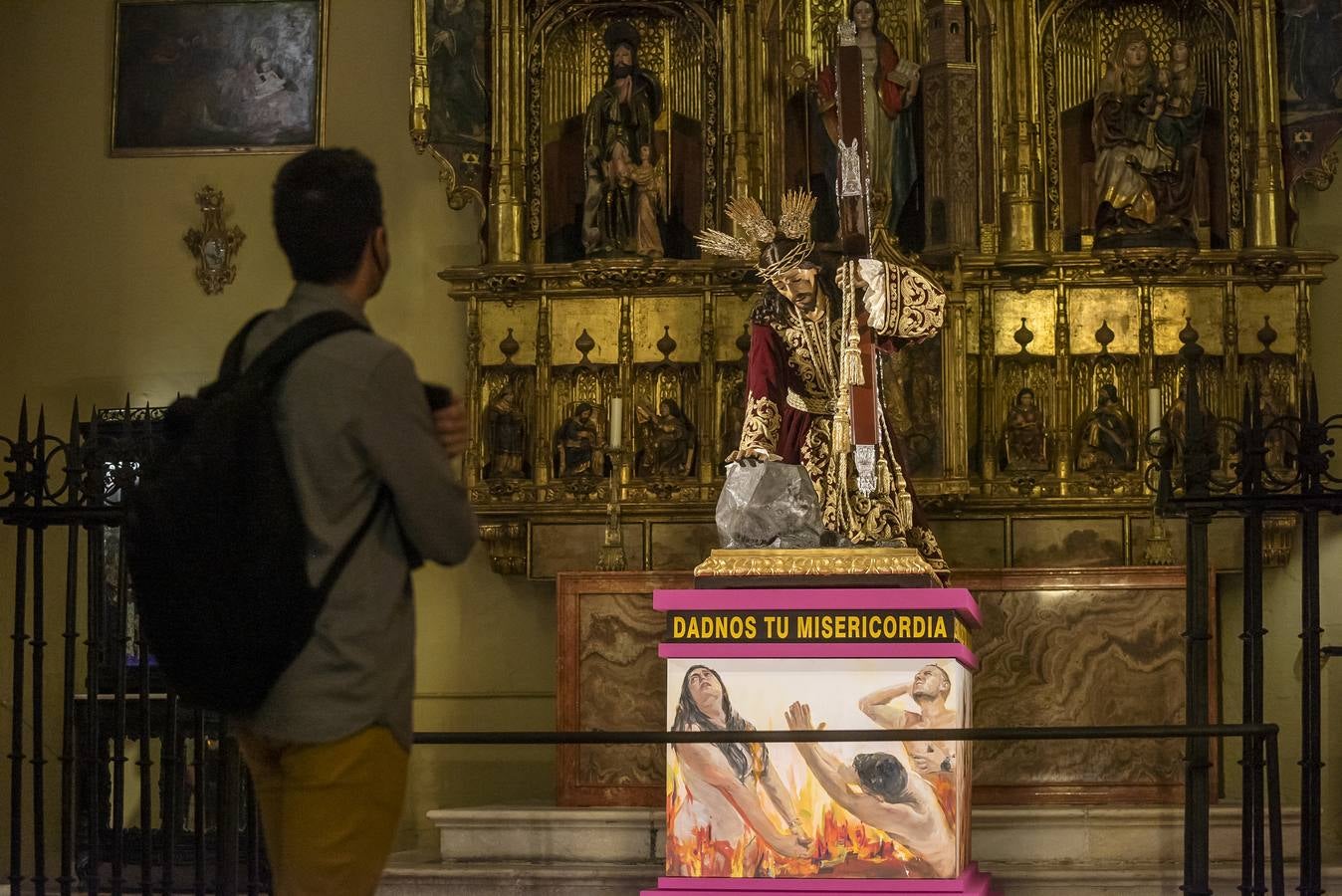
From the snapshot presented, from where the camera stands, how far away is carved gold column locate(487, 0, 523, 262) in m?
10.6

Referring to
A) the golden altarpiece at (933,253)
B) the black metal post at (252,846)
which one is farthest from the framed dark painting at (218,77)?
the black metal post at (252,846)

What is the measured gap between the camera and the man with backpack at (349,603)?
3.08 m

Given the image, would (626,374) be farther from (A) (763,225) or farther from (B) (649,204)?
(A) (763,225)

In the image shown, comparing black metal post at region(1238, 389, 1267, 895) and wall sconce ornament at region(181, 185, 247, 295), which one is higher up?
wall sconce ornament at region(181, 185, 247, 295)

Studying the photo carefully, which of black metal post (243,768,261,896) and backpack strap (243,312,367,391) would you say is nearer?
backpack strap (243,312,367,391)

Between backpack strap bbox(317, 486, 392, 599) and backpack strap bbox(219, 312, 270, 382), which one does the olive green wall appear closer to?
backpack strap bbox(219, 312, 270, 382)

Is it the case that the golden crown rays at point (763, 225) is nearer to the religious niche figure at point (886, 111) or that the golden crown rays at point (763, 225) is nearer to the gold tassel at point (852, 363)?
the gold tassel at point (852, 363)

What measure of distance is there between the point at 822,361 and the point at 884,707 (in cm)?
194

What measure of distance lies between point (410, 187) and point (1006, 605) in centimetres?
412

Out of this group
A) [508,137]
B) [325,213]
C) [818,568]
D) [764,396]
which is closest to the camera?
[325,213]

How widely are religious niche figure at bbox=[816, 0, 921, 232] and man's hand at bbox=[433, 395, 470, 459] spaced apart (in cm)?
727

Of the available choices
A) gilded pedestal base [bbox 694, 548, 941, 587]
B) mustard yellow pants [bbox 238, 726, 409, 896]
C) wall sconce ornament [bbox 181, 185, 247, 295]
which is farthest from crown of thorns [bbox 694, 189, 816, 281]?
mustard yellow pants [bbox 238, 726, 409, 896]

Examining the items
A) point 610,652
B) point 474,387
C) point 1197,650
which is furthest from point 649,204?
point 1197,650

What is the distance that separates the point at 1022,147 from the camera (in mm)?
10359
